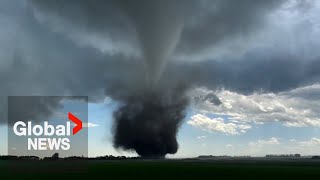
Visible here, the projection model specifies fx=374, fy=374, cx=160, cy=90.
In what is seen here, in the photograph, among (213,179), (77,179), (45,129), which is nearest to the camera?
(77,179)

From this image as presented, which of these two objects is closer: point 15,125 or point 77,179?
point 77,179

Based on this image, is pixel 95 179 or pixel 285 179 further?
pixel 285 179

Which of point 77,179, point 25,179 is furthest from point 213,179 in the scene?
point 25,179

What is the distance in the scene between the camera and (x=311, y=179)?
68312 mm

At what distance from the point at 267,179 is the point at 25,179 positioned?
42001 mm

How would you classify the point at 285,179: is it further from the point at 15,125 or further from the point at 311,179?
the point at 15,125

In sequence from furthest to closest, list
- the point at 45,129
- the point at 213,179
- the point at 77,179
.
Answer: the point at 45,129, the point at 213,179, the point at 77,179

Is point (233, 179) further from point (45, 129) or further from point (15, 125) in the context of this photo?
point (15, 125)

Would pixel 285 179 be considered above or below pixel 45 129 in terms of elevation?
below

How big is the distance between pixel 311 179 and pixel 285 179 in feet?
16.5

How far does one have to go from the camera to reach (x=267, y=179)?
2650 inches

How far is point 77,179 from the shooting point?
202ft

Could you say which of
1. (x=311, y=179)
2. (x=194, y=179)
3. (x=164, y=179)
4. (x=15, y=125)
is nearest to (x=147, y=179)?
(x=164, y=179)

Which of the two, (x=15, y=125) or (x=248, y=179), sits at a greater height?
(x=15, y=125)
